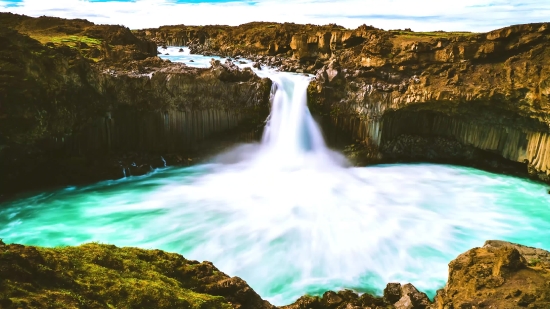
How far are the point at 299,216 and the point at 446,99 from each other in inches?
391

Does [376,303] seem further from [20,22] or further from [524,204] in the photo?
[20,22]

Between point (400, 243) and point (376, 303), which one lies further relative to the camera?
point (400, 243)

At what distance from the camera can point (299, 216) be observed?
48.1ft

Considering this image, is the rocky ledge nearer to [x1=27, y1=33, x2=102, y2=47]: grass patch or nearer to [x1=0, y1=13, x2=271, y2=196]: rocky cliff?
[x1=0, y1=13, x2=271, y2=196]: rocky cliff

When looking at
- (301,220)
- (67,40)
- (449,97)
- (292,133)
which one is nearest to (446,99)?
(449,97)

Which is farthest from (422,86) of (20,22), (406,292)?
(20,22)

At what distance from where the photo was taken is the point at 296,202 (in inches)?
627

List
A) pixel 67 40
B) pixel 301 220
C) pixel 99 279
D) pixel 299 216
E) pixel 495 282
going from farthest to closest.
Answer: pixel 67 40
pixel 299 216
pixel 301 220
pixel 495 282
pixel 99 279

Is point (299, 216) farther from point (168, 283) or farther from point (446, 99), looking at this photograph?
point (446, 99)

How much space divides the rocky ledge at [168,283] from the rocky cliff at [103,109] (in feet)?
40.3

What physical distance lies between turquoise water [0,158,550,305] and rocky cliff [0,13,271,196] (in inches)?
48.4

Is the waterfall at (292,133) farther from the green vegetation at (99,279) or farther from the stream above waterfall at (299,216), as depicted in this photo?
the green vegetation at (99,279)

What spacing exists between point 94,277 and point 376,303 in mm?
5852

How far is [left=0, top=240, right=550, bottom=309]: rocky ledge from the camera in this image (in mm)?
4465
